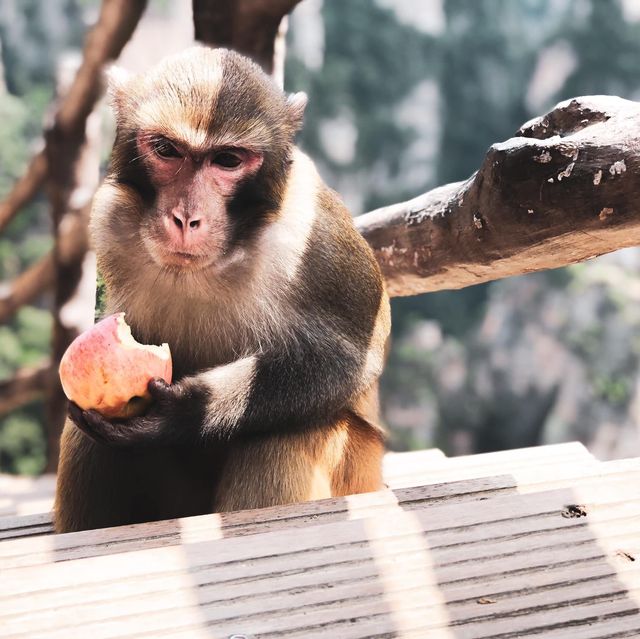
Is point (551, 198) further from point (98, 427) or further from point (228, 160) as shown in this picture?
point (98, 427)

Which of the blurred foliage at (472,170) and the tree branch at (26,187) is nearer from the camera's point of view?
the tree branch at (26,187)

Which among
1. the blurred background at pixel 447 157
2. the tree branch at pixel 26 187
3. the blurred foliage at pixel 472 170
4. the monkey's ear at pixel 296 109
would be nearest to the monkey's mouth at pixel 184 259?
the monkey's ear at pixel 296 109

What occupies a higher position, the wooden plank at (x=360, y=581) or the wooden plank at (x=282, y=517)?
the wooden plank at (x=360, y=581)

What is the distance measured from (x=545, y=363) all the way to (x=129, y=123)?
20.7 m

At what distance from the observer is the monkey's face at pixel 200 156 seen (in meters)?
1.91

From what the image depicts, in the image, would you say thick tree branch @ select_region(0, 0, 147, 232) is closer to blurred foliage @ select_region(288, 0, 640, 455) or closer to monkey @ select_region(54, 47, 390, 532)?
monkey @ select_region(54, 47, 390, 532)

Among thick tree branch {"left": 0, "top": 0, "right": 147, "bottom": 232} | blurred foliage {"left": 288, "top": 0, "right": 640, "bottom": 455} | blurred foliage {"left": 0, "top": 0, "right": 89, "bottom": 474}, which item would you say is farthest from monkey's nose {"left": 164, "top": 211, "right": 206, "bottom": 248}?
blurred foliage {"left": 288, "top": 0, "right": 640, "bottom": 455}

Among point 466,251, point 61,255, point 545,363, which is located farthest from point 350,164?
point 466,251

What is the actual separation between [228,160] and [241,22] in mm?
1691

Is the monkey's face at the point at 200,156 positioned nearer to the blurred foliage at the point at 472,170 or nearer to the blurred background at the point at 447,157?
the blurred background at the point at 447,157

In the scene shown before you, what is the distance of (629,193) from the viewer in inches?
69.1

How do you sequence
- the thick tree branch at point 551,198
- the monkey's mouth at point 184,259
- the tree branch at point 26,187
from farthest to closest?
1. the tree branch at point 26,187
2. the monkey's mouth at point 184,259
3. the thick tree branch at point 551,198

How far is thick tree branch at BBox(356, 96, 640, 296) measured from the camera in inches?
70.5

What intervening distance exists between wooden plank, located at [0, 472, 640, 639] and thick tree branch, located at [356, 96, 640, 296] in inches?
25.5
